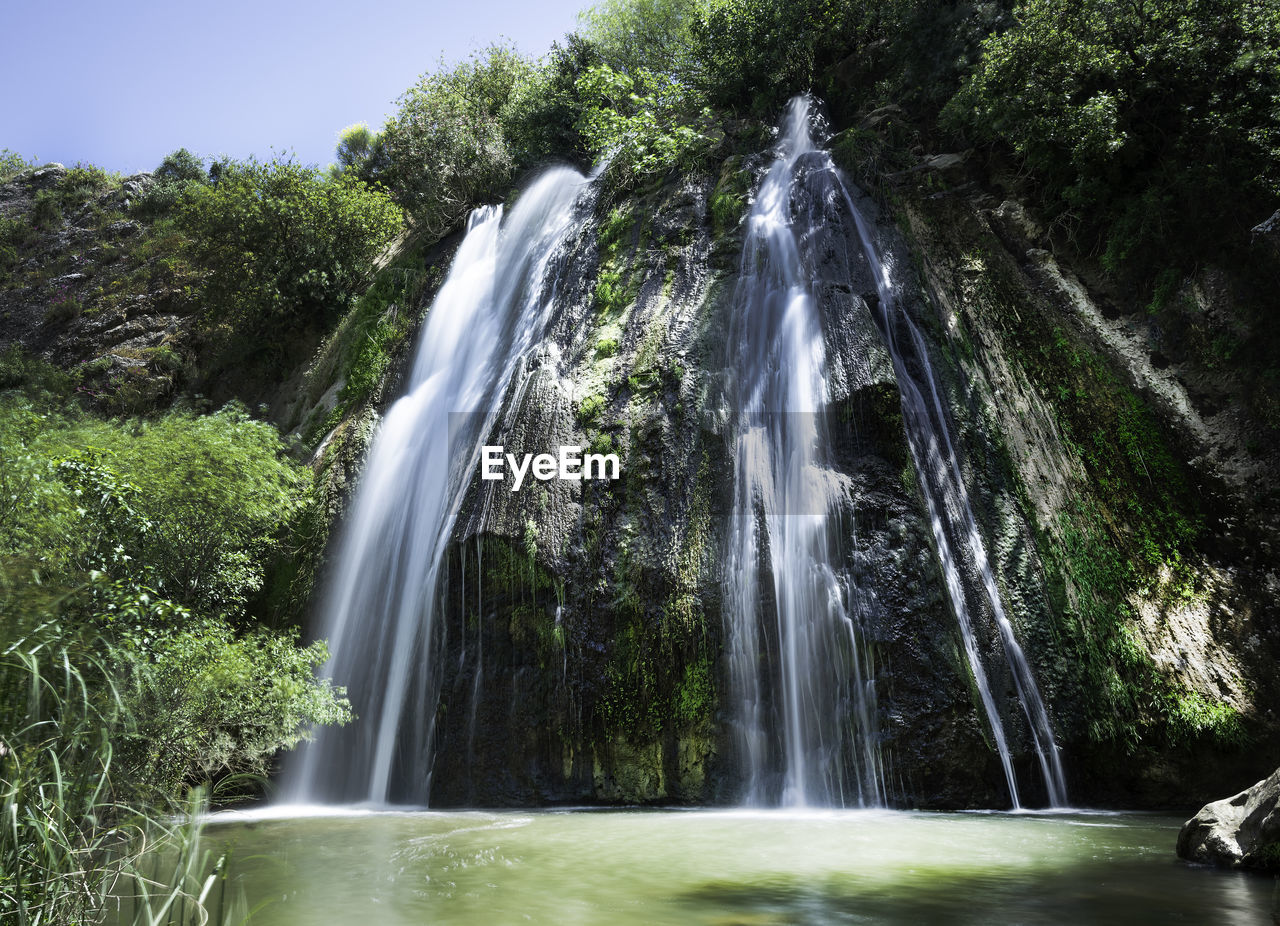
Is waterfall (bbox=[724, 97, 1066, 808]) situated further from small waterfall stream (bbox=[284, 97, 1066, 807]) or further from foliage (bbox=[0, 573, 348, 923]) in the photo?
foliage (bbox=[0, 573, 348, 923])

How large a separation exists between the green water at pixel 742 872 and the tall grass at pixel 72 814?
69 centimetres

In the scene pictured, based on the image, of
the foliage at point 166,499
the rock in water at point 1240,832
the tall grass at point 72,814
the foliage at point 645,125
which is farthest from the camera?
the foliage at point 645,125

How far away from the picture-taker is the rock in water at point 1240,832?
536 centimetres

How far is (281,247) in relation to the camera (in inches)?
797

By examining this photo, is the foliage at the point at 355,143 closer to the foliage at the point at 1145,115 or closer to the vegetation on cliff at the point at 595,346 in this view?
the vegetation on cliff at the point at 595,346

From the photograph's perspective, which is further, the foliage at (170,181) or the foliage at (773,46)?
the foliage at (170,181)

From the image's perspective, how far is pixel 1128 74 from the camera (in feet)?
39.3

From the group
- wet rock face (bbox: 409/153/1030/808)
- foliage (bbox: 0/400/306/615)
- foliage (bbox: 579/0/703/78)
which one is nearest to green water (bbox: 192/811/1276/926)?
wet rock face (bbox: 409/153/1030/808)

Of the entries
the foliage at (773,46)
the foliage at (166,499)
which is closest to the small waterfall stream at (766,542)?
the foliage at (166,499)

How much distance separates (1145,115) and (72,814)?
1505 cm

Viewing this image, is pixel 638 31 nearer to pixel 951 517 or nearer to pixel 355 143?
pixel 355 143

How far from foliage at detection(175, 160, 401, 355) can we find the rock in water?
64.7ft

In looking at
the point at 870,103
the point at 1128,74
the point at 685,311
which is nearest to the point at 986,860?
the point at 685,311

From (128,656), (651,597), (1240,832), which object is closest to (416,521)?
(651,597)
